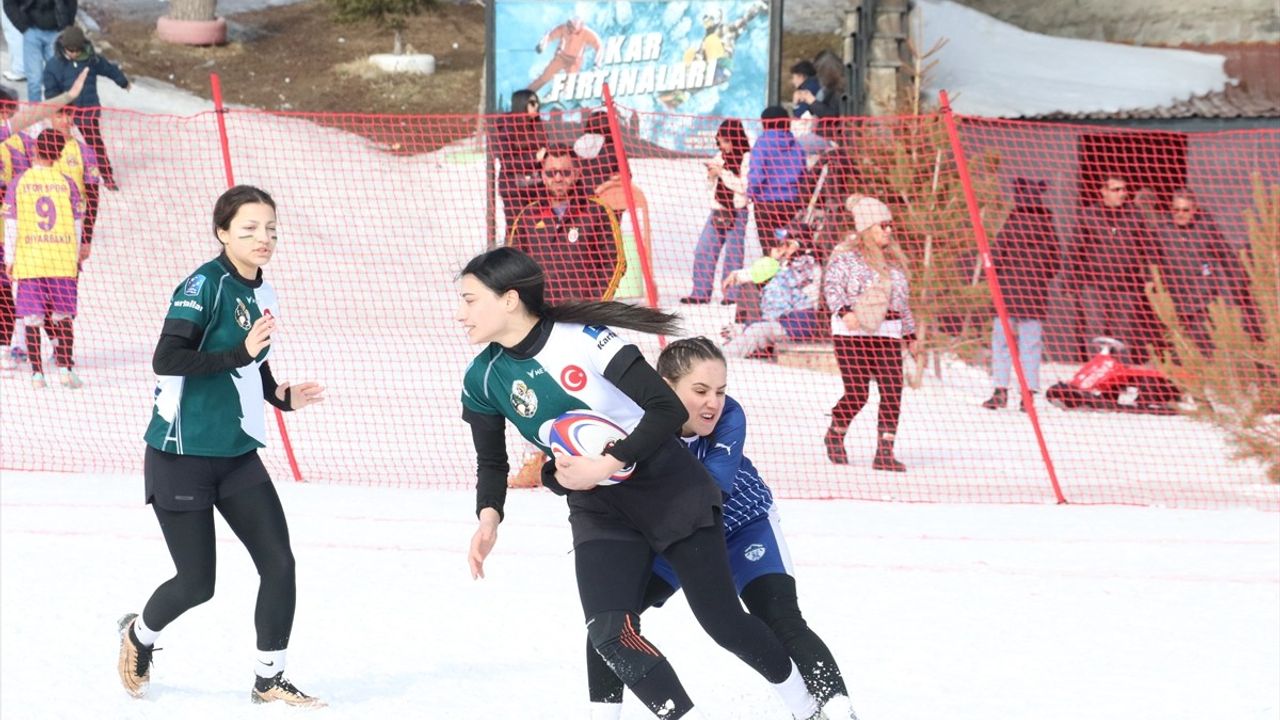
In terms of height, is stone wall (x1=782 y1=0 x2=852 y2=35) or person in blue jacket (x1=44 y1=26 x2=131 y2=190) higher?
stone wall (x1=782 y1=0 x2=852 y2=35)

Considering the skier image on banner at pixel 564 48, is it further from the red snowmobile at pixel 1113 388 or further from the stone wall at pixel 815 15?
the stone wall at pixel 815 15

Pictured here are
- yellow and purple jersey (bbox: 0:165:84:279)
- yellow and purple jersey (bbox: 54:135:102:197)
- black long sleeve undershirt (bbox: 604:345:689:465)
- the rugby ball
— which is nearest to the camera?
black long sleeve undershirt (bbox: 604:345:689:465)

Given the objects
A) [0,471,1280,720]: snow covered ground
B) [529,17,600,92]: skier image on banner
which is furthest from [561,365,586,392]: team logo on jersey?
[529,17,600,92]: skier image on banner

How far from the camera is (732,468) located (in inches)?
162

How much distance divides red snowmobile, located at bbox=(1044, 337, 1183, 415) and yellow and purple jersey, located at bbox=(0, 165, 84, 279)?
24.4ft

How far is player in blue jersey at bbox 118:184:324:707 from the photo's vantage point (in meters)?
4.58

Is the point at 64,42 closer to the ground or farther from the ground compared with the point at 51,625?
farther from the ground

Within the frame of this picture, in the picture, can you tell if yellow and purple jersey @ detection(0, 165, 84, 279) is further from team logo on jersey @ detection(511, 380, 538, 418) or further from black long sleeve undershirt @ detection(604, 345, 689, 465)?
black long sleeve undershirt @ detection(604, 345, 689, 465)

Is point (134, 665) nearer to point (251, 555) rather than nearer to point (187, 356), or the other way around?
point (251, 555)

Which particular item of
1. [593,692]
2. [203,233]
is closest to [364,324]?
[203,233]

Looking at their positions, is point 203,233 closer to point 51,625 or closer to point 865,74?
point 865,74

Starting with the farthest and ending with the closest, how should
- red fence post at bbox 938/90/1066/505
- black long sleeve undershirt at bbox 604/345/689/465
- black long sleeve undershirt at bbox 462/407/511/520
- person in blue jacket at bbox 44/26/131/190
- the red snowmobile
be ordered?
person in blue jacket at bbox 44/26/131/190 → the red snowmobile → red fence post at bbox 938/90/1066/505 → black long sleeve undershirt at bbox 462/407/511/520 → black long sleeve undershirt at bbox 604/345/689/465

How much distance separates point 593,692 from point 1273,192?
22.4 ft

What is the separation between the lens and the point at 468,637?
561 centimetres
